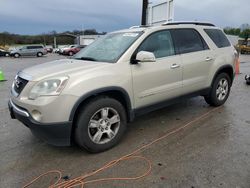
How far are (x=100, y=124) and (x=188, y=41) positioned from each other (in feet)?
8.06

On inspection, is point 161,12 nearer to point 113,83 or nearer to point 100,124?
point 113,83

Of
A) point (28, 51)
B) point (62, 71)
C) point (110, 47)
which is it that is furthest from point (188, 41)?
point (28, 51)

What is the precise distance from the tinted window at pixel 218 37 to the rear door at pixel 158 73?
1.33 metres

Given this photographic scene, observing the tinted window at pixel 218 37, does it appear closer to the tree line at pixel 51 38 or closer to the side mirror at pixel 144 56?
the side mirror at pixel 144 56

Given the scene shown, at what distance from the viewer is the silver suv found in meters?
2.96

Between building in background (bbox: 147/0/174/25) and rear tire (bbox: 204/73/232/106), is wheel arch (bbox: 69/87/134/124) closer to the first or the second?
rear tire (bbox: 204/73/232/106)

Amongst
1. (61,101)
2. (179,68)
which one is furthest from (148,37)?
(61,101)

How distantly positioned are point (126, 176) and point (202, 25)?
3667 millimetres

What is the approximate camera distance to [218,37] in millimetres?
5180

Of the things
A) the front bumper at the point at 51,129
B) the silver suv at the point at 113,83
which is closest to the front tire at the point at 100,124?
the silver suv at the point at 113,83

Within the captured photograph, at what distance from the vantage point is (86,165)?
10.1 feet

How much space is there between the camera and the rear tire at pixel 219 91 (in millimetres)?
5121

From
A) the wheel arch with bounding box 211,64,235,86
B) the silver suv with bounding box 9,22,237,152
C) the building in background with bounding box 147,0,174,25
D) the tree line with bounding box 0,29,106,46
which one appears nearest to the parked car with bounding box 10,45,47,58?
the building in background with bounding box 147,0,174,25

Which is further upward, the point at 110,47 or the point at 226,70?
the point at 110,47
